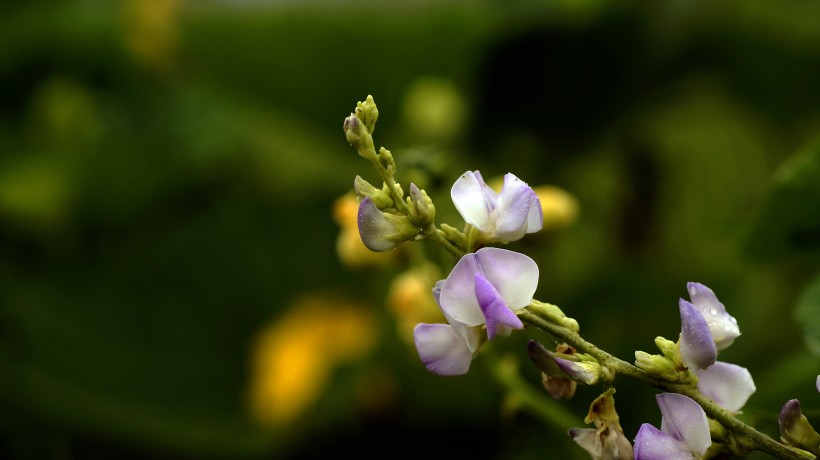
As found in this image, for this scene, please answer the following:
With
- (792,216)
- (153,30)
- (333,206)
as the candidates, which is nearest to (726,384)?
(792,216)

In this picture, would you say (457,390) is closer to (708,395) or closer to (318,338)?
(318,338)

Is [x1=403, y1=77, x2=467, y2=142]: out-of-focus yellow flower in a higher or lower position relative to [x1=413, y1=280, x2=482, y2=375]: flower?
higher

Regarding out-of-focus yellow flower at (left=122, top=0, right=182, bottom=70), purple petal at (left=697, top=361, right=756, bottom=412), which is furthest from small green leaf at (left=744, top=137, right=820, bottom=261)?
out-of-focus yellow flower at (left=122, top=0, right=182, bottom=70)

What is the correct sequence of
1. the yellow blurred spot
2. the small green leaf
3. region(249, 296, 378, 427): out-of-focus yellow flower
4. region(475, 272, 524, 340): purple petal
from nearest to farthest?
region(475, 272, 524, 340): purple petal
the small green leaf
region(249, 296, 378, 427): out-of-focus yellow flower
the yellow blurred spot

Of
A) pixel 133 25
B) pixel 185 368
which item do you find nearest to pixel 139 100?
pixel 133 25

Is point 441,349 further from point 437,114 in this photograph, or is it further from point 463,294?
point 437,114

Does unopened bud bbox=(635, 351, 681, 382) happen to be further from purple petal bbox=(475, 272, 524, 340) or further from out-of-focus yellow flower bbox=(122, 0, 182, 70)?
out-of-focus yellow flower bbox=(122, 0, 182, 70)

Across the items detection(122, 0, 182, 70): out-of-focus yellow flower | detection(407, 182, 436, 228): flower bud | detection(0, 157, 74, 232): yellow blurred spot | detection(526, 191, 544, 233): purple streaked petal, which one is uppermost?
detection(122, 0, 182, 70): out-of-focus yellow flower

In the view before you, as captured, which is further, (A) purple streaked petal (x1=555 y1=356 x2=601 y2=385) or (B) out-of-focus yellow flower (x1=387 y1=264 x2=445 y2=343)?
(B) out-of-focus yellow flower (x1=387 y1=264 x2=445 y2=343)
